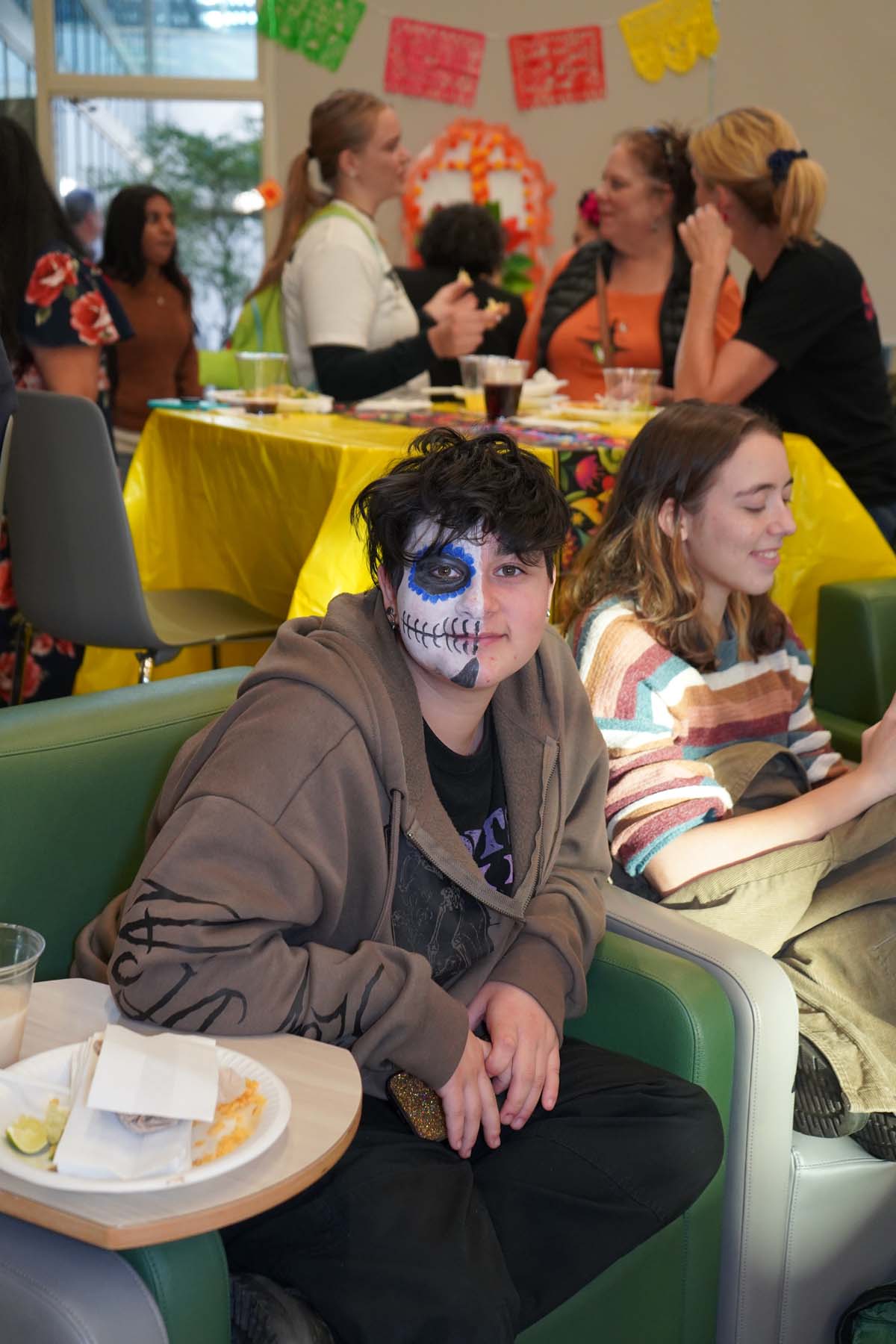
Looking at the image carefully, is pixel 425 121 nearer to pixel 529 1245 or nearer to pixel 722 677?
pixel 722 677

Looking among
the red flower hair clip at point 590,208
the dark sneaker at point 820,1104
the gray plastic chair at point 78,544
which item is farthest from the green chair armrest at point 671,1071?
the red flower hair clip at point 590,208

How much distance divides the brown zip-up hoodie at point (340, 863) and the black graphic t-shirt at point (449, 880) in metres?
0.01

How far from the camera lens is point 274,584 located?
274 cm

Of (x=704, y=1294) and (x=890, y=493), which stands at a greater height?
(x=890, y=493)

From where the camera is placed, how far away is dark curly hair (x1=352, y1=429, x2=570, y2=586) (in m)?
1.31

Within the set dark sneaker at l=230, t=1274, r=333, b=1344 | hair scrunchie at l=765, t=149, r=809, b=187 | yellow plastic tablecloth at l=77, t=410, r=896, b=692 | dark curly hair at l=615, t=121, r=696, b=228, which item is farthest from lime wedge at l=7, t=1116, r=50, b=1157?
dark curly hair at l=615, t=121, r=696, b=228

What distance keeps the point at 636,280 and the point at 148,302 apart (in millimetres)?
1810

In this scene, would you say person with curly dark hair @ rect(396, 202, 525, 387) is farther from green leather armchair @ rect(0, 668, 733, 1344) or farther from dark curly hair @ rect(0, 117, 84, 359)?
green leather armchair @ rect(0, 668, 733, 1344)

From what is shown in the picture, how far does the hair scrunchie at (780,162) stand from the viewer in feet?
8.55

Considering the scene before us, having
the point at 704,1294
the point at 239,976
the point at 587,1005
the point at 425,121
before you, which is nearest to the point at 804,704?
the point at 587,1005

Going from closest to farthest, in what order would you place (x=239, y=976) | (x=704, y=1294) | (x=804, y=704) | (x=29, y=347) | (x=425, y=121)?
(x=239, y=976) → (x=704, y=1294) → (x=804, y=704) → (x=29, y=347) → (x=425, y=121)

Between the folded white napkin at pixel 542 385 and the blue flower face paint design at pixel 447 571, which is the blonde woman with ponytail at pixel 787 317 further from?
the blue flower face paint design at pixel 447 571

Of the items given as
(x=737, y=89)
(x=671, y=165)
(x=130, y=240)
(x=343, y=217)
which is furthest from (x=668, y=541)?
(x=737, y=89)

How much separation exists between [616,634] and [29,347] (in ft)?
4.74
